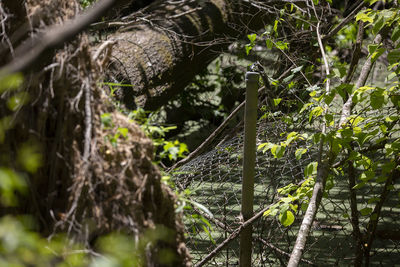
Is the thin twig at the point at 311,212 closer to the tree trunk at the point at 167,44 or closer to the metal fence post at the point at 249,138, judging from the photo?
the metal fence post at the point at 249,138

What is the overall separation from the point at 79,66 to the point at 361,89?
4.88ft

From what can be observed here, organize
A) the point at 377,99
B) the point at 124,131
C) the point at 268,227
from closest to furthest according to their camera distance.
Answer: the point at 124,131
the point at 377,99
the point at 268,227

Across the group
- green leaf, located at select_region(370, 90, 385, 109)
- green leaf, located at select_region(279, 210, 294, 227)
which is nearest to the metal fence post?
green leaf, located at select_region(279, 210, 294, 227)

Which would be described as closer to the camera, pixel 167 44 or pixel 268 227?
pixel 268 227

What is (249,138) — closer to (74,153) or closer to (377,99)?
(377,99)

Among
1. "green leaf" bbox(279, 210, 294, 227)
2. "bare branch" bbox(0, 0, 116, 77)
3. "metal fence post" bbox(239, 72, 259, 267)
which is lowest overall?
"green leaf" bbox(279, 210, 294, 227)

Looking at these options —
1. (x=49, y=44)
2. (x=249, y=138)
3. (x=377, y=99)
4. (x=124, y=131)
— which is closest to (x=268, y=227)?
(x=249, y=138)

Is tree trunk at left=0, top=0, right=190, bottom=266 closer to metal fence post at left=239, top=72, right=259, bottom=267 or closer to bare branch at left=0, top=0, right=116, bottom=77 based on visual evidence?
bare branch at left=0, top=0, right=116, bottom=77

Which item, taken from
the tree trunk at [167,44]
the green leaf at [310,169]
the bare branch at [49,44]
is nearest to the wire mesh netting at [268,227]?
the green leaf at [310,169]

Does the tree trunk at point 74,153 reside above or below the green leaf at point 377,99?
above

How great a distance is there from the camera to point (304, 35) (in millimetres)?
4340

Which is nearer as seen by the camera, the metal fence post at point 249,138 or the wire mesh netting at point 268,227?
the metal fence post at point 249,138

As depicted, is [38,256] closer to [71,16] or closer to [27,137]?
[27,137]

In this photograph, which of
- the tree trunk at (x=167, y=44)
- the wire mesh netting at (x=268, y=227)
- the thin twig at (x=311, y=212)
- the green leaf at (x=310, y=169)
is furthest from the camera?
the tree trunk at (x=167, y=44)
